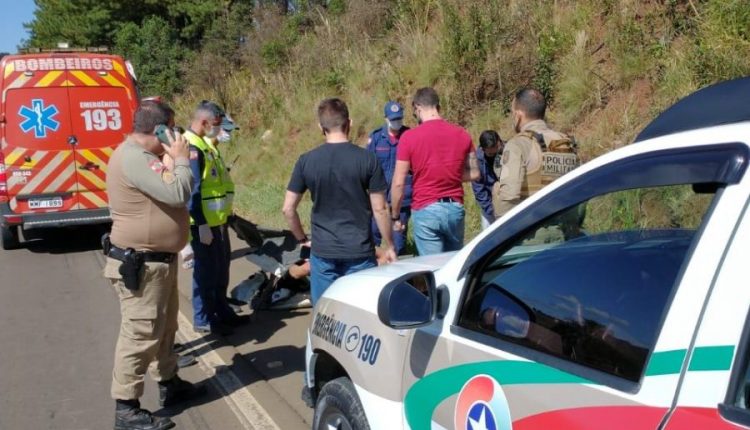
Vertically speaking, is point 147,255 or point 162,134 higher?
point 162,134

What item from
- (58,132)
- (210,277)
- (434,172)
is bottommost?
(210,277)

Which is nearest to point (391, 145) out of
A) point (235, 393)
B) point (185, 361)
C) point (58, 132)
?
point (185, 361)

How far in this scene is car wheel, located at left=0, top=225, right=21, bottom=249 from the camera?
10.3 m

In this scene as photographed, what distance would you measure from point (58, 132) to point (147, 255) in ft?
22.3

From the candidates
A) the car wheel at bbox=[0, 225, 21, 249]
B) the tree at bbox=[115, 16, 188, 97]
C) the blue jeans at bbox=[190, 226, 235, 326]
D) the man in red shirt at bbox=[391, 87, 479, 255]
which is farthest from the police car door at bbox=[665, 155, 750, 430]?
the tree at bbox=[115, 16, 188, 97]

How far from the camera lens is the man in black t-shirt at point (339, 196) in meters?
4.36

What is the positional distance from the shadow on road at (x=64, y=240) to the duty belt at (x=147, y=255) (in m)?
6.72

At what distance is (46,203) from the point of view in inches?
392

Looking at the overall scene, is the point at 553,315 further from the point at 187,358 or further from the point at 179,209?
the point at 187,358

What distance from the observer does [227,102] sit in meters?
19.9

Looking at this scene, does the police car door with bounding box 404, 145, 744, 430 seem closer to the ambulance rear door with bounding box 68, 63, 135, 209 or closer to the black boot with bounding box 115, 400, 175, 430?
the black boot with bounding box 115, 400, 175, 430

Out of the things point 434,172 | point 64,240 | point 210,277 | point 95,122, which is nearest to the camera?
point 434,172

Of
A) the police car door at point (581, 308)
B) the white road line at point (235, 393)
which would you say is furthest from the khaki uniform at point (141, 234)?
the police car door at point (581, 308)

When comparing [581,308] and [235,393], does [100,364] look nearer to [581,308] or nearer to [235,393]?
[235,393]
